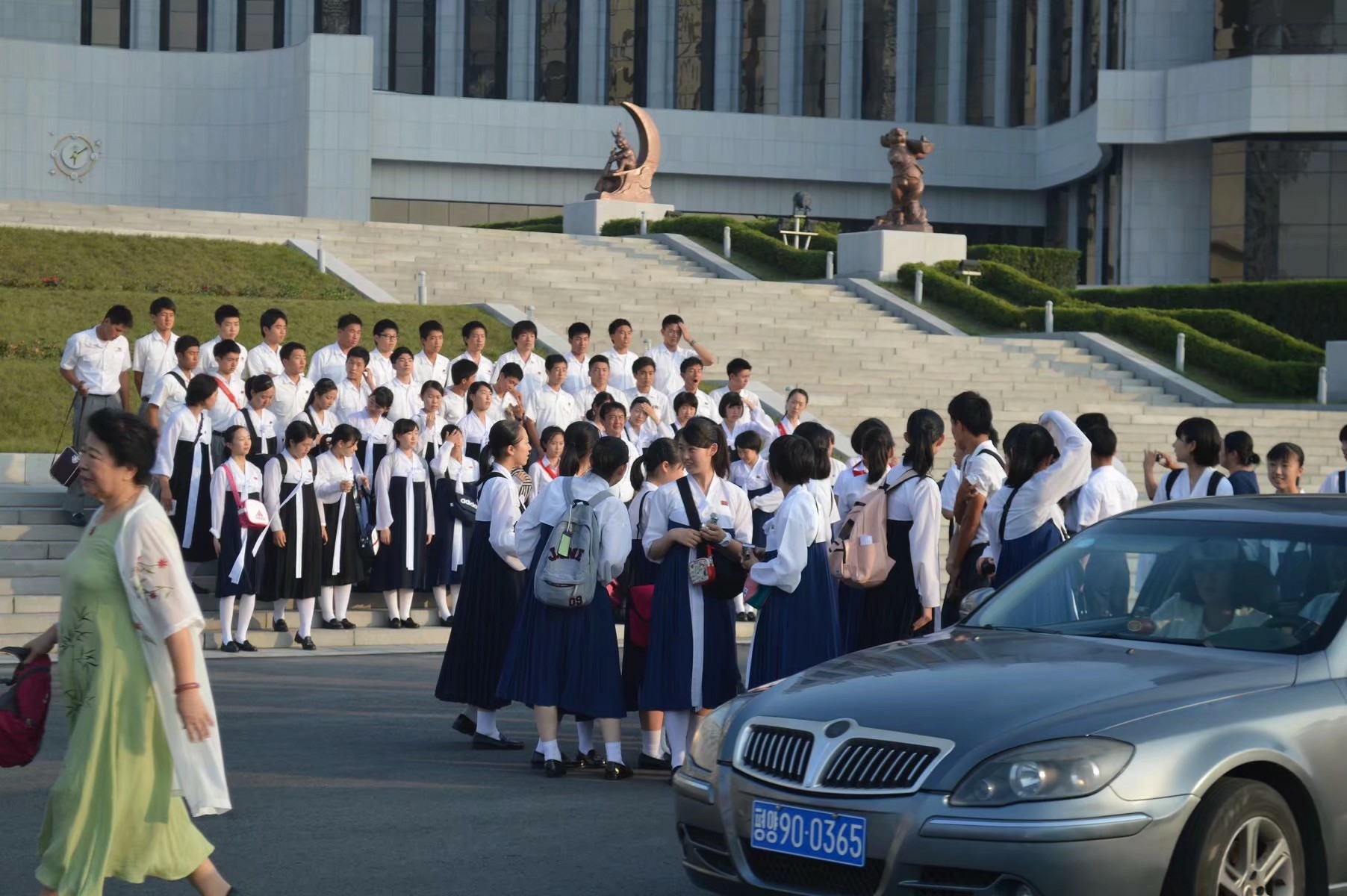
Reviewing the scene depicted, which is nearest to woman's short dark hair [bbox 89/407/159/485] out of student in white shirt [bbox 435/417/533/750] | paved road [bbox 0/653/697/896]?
paved road [bbox 0/653/697/896]

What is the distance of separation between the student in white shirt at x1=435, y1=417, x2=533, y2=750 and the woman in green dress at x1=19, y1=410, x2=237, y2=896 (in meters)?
3.87

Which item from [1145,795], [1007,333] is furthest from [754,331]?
[1145,795]

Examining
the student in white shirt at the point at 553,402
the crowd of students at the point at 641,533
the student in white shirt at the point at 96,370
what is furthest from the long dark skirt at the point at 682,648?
the student in white shirt at the point at 96,370

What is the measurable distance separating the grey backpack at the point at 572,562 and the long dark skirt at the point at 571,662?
0.10 m

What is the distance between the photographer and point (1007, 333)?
1199 inches

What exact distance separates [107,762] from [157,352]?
10.1 meters

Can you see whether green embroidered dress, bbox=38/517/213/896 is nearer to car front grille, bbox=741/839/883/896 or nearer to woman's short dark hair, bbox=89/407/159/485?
woman's short dark hair, bbox=89/407/159/485

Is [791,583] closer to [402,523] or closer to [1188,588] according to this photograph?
[1188,588]

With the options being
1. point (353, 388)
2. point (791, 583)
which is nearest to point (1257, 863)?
point (791, 583)

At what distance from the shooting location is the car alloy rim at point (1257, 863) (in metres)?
4.96

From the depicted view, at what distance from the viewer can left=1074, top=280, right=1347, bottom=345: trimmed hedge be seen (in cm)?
3519

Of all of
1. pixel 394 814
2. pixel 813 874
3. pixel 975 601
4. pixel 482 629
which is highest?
pixel 975 601

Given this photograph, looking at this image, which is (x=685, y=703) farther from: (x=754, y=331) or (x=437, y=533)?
(x=754, y=331)

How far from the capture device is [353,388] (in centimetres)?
1488
